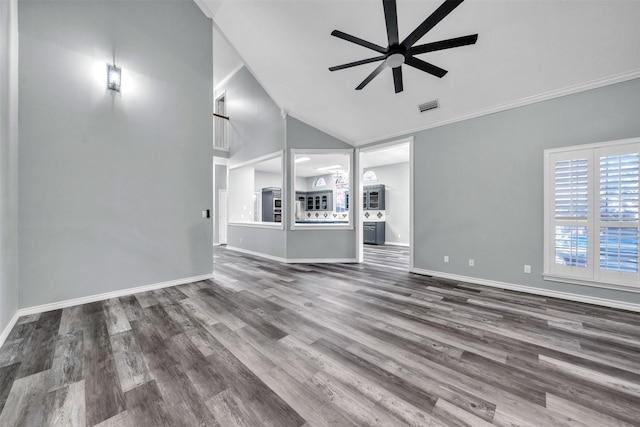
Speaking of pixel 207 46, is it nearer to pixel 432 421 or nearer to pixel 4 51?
pixel 4 51

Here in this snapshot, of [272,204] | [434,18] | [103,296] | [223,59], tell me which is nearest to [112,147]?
[103,296]

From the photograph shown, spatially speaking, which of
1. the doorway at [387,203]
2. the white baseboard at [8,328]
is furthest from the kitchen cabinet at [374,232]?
the white baseboard at [8,328]

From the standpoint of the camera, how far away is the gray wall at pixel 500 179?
310 cm

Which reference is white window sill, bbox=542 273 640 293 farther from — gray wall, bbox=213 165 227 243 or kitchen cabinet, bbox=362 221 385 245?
gray wall, bbox=213 165 227 243

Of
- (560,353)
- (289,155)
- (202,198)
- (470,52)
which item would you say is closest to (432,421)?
(560,353)

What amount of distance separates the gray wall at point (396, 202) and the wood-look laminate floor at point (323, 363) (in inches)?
219

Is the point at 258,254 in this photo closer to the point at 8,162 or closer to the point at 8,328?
the point at 8,328

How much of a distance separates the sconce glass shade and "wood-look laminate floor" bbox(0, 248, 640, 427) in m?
2.83

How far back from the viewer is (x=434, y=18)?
214 centimetres

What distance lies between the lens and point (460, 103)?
12.8ft

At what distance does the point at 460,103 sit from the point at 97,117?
515 cm

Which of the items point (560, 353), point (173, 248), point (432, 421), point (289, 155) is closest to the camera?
point (432, 421)

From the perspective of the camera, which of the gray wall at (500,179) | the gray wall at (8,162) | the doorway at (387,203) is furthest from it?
the doorway at (387,203)

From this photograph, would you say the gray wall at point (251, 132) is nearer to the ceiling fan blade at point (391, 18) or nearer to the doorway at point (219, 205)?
the doorway at point (219, 205)
